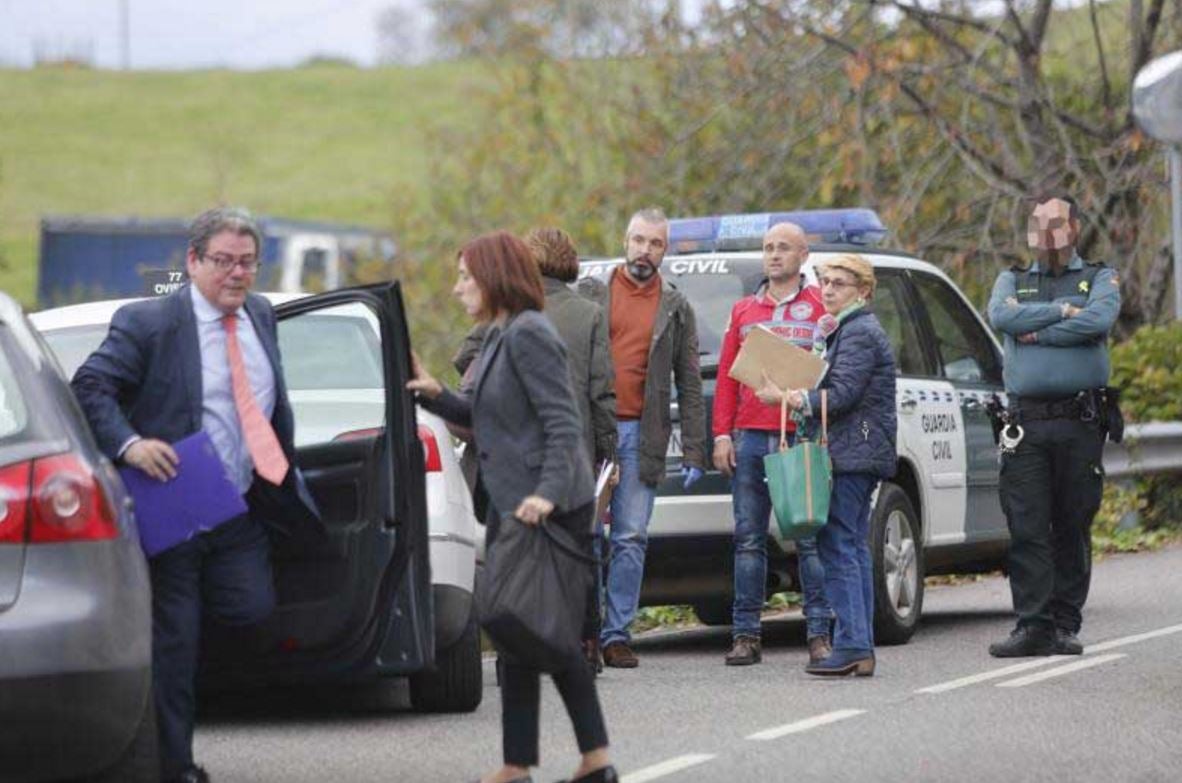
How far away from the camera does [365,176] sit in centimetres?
7481

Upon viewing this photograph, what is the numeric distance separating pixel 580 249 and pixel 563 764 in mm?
15501

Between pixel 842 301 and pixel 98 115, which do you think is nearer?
pixel 842 301

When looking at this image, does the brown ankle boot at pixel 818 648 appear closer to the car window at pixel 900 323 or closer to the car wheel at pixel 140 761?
the car window at pixel 900 323

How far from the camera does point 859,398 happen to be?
1004 cm

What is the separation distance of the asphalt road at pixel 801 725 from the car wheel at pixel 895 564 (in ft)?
0.42

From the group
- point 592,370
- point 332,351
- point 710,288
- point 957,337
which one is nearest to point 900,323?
point 957,337

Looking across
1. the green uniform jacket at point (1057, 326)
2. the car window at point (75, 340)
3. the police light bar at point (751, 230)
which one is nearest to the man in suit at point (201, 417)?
the car window at point (75, 340)

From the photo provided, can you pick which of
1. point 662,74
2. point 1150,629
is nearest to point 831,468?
point 1150,629

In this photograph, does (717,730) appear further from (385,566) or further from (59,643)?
(59,643)

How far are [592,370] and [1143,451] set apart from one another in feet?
25.8

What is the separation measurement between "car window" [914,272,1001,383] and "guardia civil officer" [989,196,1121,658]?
115 centimetres

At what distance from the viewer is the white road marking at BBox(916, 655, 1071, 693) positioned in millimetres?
9616

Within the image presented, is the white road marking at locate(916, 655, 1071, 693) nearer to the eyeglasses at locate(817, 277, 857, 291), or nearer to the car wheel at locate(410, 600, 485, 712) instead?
the eyeglasses at locate(817, 277, 857, 291)

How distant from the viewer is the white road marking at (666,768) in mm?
7496
